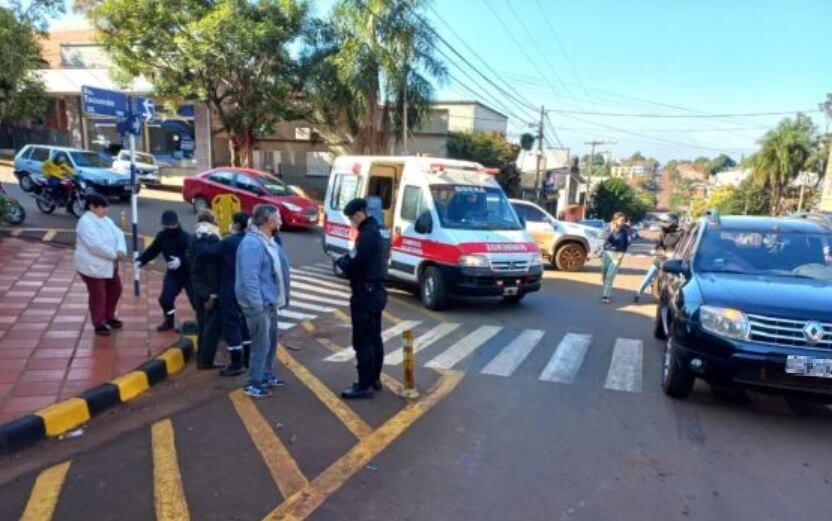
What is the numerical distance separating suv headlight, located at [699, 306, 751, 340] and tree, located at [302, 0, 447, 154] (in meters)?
20.3

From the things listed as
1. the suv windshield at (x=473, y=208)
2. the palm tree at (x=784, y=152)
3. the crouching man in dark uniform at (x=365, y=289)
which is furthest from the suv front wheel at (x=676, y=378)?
the palm tree at (x=784, y=152)

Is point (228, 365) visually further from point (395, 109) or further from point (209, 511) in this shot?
point (395, 109)

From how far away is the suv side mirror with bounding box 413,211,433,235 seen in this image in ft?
33.1

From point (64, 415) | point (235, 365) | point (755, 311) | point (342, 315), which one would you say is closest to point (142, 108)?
point (342, 315)

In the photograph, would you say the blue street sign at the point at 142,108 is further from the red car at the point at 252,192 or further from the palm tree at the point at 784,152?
the palm tree at the point at 784,152

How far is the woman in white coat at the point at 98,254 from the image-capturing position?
672cm

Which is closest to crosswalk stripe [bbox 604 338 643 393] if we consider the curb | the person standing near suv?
the person standing near suv

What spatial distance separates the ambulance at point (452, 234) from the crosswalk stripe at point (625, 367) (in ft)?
7.26

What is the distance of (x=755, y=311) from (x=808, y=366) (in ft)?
1.88

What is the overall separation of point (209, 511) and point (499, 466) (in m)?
1.97

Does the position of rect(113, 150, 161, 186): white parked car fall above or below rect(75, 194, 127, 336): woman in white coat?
above

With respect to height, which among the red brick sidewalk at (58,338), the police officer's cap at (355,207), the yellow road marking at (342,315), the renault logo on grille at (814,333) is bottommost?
the yellow road marking at (342,315)

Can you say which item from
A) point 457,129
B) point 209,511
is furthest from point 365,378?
point 457,129

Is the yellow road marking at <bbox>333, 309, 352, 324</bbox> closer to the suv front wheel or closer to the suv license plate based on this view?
the suv front wheel
